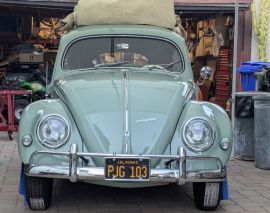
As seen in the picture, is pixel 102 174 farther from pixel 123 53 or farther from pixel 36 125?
pixel 123 53

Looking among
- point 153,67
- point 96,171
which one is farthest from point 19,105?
point 96,171

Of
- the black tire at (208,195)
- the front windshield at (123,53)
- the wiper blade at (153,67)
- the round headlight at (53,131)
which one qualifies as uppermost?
the front windshield at (123,53)

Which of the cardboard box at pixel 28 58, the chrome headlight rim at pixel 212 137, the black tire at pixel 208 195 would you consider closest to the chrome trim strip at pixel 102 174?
the chrome headlight rim at pixel 212 137

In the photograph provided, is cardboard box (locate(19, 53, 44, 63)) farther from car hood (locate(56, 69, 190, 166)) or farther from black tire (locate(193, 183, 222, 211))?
black tire (locate(193, 183, 222, 211))

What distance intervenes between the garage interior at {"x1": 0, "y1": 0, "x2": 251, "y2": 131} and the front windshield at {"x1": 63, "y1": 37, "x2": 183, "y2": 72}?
4.94m

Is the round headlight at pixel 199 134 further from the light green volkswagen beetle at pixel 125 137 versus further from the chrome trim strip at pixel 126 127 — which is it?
the chrome trim strip at pixel 126 127

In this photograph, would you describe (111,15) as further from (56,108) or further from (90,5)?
(56,108)

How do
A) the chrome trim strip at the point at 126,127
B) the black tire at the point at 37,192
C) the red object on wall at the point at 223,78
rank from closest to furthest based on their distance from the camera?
the chrome trim strip at the point at 126,127 < the black tire at the point at 37,192 < the red object on wall at the point at 223,78

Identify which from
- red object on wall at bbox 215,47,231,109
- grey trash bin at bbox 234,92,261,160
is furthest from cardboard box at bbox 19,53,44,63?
grey trash bin at bbox 234,92,261,160

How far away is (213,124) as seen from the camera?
4840 millimetres

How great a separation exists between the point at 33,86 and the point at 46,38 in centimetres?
270

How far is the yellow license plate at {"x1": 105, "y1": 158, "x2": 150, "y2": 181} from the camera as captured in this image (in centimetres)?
451

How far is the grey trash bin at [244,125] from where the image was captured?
7.92 meters

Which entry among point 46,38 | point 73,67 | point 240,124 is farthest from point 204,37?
point 73,67
